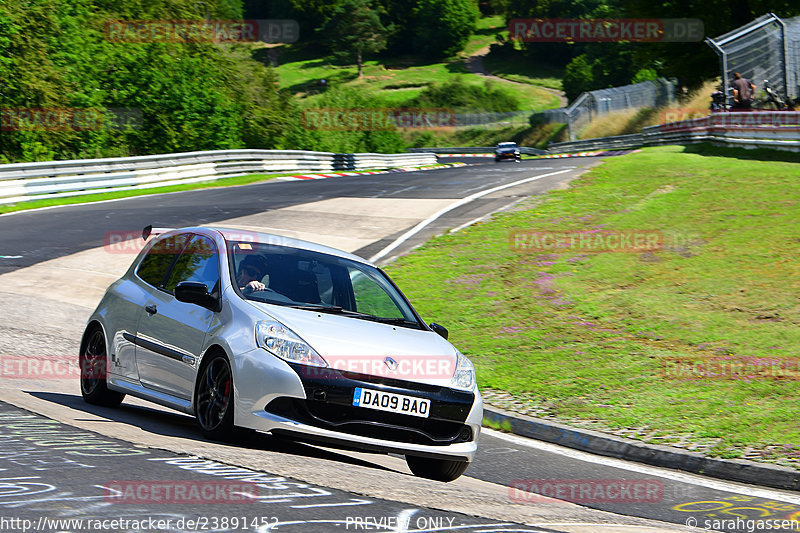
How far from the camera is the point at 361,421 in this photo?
6.45 metres

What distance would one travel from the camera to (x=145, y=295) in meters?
8.05

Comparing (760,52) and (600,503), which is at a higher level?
(760,52)

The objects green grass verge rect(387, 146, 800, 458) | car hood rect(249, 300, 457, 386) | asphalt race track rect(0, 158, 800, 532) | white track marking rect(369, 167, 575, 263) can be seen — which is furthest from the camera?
white track marking rect(369, 167, 575, 263)

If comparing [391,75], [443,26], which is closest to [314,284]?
[391,75]

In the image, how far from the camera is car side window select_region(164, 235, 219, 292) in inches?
297

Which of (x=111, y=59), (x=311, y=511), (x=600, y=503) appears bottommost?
(x=600, y=503)

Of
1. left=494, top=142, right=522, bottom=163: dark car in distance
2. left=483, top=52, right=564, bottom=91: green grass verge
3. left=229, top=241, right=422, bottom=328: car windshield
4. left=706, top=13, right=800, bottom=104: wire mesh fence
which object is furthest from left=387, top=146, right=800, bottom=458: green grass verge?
left=483, top=52, right=564, bottom=91: green grass verge

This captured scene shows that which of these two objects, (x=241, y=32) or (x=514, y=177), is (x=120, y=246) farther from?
(x=241, y=32)

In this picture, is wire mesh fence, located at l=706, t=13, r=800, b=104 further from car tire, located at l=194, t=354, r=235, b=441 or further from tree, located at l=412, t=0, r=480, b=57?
tree, located at l=412, t=0, r=480, b=57

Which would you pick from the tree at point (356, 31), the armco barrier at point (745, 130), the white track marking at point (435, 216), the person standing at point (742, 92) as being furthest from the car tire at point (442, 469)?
the tree at point (356, 31)

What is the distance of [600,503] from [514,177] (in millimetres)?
23449

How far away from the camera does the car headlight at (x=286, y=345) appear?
6.42 meters

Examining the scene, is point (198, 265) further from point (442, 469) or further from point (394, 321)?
point (442, 469)

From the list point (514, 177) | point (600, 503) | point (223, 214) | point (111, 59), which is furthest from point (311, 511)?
point (111, 59)
